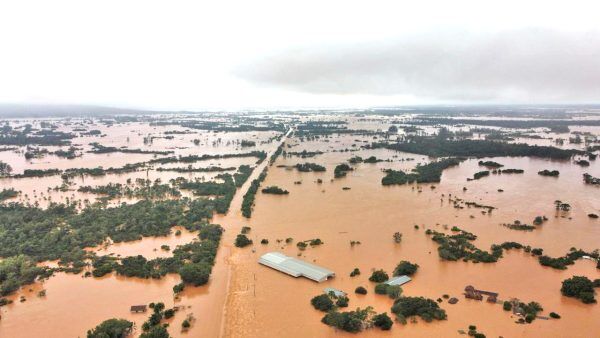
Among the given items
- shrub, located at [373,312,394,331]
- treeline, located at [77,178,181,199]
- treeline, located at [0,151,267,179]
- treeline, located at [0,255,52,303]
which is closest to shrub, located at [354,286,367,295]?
shrub, located at [373,312,394,331]

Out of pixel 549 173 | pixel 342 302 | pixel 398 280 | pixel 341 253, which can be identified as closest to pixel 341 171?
pixel 549 173

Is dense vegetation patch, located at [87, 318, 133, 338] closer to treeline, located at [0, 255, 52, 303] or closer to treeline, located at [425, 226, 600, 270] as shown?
treeline, located at [0, 255, 52, 303]

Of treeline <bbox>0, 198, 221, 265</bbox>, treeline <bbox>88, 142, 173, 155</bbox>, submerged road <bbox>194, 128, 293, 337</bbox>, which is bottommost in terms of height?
submerged road <bbox>194, 128, 293, 337</bbox>

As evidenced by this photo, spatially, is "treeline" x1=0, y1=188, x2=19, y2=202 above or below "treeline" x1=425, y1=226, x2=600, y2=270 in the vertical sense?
above

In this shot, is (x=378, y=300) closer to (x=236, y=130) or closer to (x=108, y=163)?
(x=108, y=163)

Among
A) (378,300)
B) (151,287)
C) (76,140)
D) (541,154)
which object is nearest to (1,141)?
(76,140)
